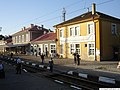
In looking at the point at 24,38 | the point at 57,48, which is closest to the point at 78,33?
the point at 57,48

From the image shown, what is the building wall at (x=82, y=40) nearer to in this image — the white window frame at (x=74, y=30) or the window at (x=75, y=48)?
the white window frame at (x=74, y=30)

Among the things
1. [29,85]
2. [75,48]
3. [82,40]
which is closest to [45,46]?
[75,48]

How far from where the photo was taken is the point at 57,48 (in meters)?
50.2

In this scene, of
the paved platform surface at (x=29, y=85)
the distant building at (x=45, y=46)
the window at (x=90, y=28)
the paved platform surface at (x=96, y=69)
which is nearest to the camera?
the paved platform surface at (x=29, y=85)

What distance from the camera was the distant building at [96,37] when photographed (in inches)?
1517

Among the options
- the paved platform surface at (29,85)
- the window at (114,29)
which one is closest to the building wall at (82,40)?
the window at (114,29)

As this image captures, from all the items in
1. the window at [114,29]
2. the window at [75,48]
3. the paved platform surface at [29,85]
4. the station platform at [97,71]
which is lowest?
the paved platform surface at [29,85]

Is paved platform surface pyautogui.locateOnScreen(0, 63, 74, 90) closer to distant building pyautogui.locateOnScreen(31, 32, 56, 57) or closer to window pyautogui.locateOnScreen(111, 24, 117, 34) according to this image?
window pyautogui.locateOnScreen(111, 24, 117, 34)

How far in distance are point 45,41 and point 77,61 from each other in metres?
24.3

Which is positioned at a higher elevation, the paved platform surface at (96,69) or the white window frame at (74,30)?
the white window frame at (74,30)

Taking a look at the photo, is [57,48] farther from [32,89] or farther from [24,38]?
[32,89]

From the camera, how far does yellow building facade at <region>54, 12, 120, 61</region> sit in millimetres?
38531

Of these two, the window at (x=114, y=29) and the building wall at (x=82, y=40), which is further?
the window at (x=114, y=29)

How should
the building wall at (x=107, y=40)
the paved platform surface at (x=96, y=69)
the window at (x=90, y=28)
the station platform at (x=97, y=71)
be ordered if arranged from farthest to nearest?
1. the window at (x=90, y=28)
2. the building wall at (x=107, y=40)
3. the paved platform surface at (x=96, y=69)
4. the station platform at (x=97, y=71)
